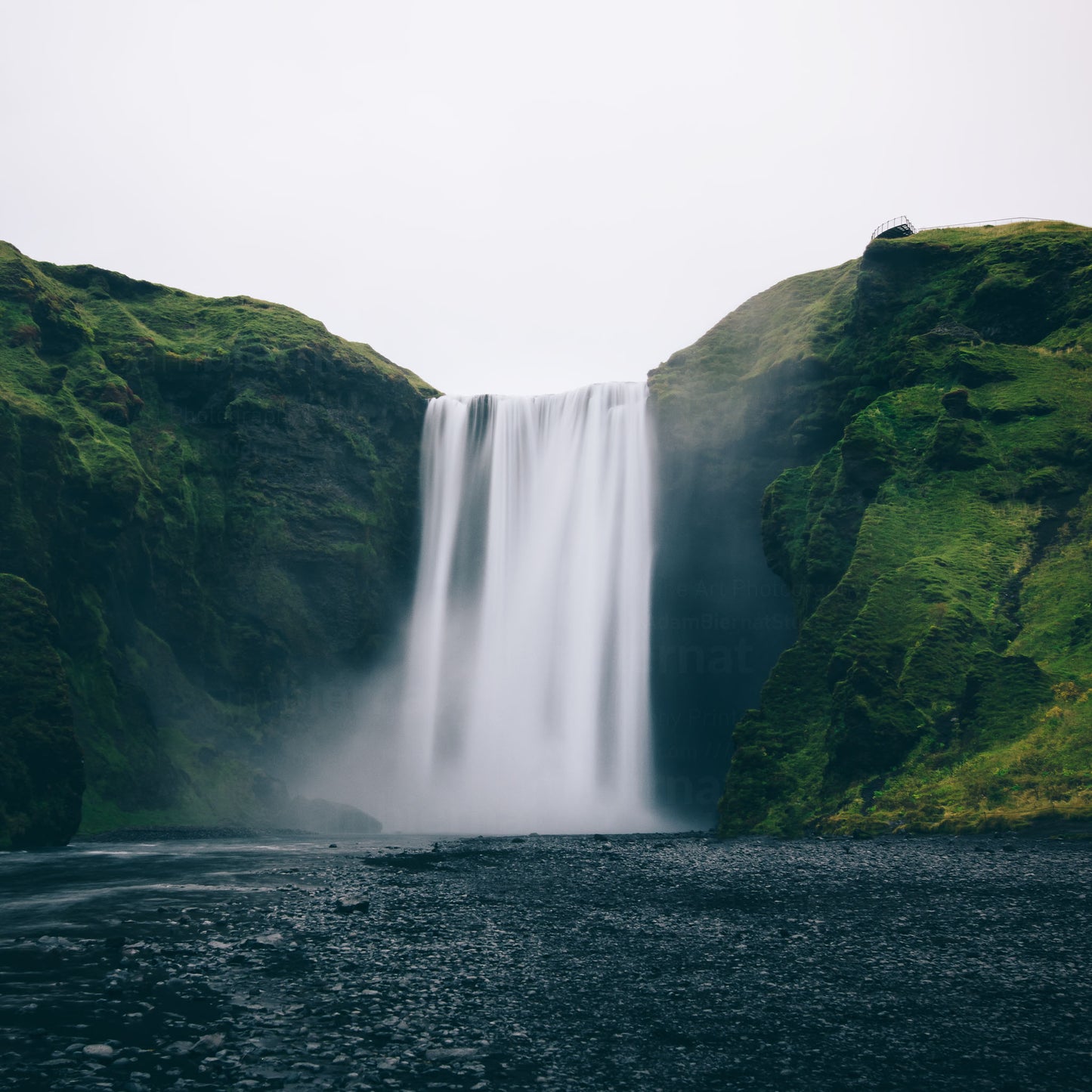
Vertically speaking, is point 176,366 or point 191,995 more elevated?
point 176,366

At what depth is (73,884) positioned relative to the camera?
21562 mm

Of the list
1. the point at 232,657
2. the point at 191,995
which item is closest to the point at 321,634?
the point at 232,657

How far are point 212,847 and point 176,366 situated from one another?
36.7 m

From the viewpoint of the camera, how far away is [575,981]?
1098 centimetres

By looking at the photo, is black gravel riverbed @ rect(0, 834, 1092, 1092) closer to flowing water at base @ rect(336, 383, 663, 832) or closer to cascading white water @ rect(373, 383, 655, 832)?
flowing water at base @ rect(336, 383, 663, 832)

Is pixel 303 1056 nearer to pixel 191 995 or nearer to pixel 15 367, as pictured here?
pixel 191 995

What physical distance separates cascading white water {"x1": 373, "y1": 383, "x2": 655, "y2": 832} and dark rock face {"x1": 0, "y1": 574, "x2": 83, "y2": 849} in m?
22.2

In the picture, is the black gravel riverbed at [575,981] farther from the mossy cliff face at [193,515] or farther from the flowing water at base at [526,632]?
the flowing water at base at [526,632]

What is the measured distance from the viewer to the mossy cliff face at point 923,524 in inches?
1105

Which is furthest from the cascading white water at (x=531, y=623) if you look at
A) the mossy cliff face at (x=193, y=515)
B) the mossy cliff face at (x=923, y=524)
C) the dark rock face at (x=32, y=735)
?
the dark rock face at (x=32, y=735)

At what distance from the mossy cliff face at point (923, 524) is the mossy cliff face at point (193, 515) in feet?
73.8

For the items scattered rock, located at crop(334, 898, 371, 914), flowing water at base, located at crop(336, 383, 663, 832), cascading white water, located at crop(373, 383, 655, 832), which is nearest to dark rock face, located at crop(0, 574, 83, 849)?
flowing water at base, located at crop(336, 383, 663, 832)

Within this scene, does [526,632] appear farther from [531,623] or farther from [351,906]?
[351,906]

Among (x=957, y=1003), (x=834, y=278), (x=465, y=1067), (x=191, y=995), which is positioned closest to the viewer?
(x=465, y=1067)
